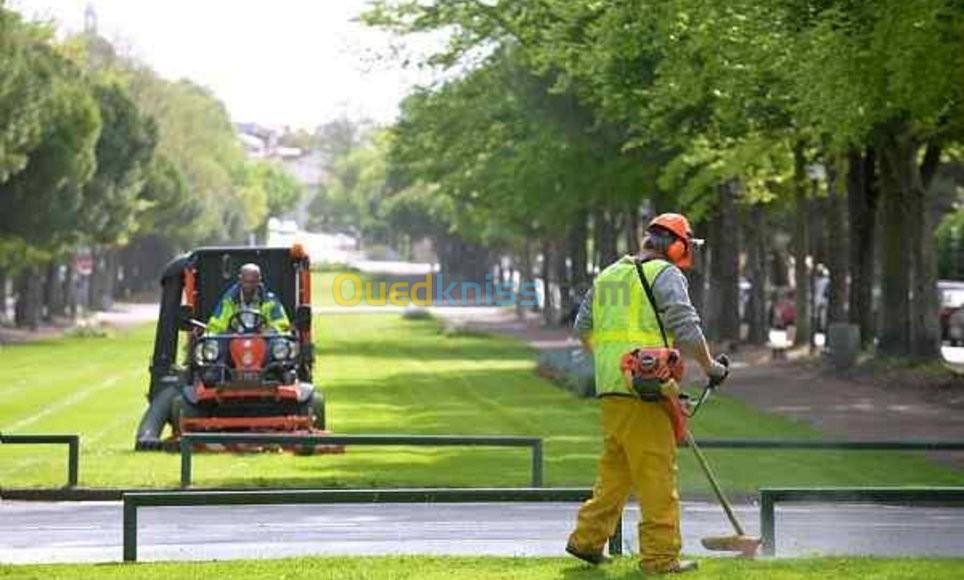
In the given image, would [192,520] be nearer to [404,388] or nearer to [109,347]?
[404,388]

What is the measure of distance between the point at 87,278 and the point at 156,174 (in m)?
10.5

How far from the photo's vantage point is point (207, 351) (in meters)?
27.9

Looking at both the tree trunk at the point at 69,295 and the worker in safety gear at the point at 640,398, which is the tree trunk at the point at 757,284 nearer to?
the tree trunk at the point at 69,295

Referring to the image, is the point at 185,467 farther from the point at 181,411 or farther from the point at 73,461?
the point at 181,411

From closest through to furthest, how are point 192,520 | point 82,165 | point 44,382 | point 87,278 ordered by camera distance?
point 192,520 → point 44,382 → point 82,165 → point 87,278

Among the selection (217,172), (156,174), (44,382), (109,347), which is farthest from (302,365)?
(217,172)

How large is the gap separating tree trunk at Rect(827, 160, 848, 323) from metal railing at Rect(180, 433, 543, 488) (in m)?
28.9

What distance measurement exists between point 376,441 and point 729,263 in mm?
37645

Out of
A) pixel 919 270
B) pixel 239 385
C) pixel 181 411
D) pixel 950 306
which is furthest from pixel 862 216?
pixel 181 411

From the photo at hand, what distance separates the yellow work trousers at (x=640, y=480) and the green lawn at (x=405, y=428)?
941cm

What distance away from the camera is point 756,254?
204 ft

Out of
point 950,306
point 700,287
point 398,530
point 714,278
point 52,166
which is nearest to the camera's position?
point 398,530

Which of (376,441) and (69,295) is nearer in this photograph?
(376,441)

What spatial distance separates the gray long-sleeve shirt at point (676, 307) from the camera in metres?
13.0
